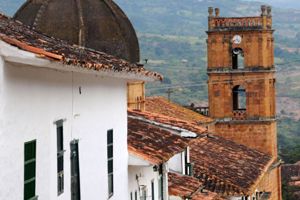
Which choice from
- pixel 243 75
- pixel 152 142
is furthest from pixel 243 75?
pixel 152 142

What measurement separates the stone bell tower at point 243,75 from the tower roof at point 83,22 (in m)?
30.9

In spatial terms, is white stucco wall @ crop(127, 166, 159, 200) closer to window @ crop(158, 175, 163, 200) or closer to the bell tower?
window @ crop(158, 175, 163, 200)

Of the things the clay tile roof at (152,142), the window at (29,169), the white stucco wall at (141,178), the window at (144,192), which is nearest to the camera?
the window at (29,169)

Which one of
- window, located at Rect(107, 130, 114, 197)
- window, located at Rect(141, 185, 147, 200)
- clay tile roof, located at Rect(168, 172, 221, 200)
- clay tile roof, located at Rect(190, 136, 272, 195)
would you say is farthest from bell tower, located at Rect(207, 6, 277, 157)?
window, located at Rect(107, 130, 114, 197)

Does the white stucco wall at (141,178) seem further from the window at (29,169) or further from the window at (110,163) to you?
the window at (29,169)

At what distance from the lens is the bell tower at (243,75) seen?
172ft

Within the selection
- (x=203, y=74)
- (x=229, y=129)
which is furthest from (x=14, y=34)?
(x=203, y=74)

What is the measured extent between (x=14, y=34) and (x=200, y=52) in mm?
154135

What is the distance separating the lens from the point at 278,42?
184m

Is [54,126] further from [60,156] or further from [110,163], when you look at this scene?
[110,163]

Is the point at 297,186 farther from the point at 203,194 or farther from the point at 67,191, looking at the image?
the point at 67,191

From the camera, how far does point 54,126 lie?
354 inches

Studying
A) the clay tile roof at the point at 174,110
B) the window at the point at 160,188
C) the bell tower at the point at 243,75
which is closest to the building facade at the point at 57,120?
the window at the point at 160,188

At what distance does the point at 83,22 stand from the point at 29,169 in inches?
488
